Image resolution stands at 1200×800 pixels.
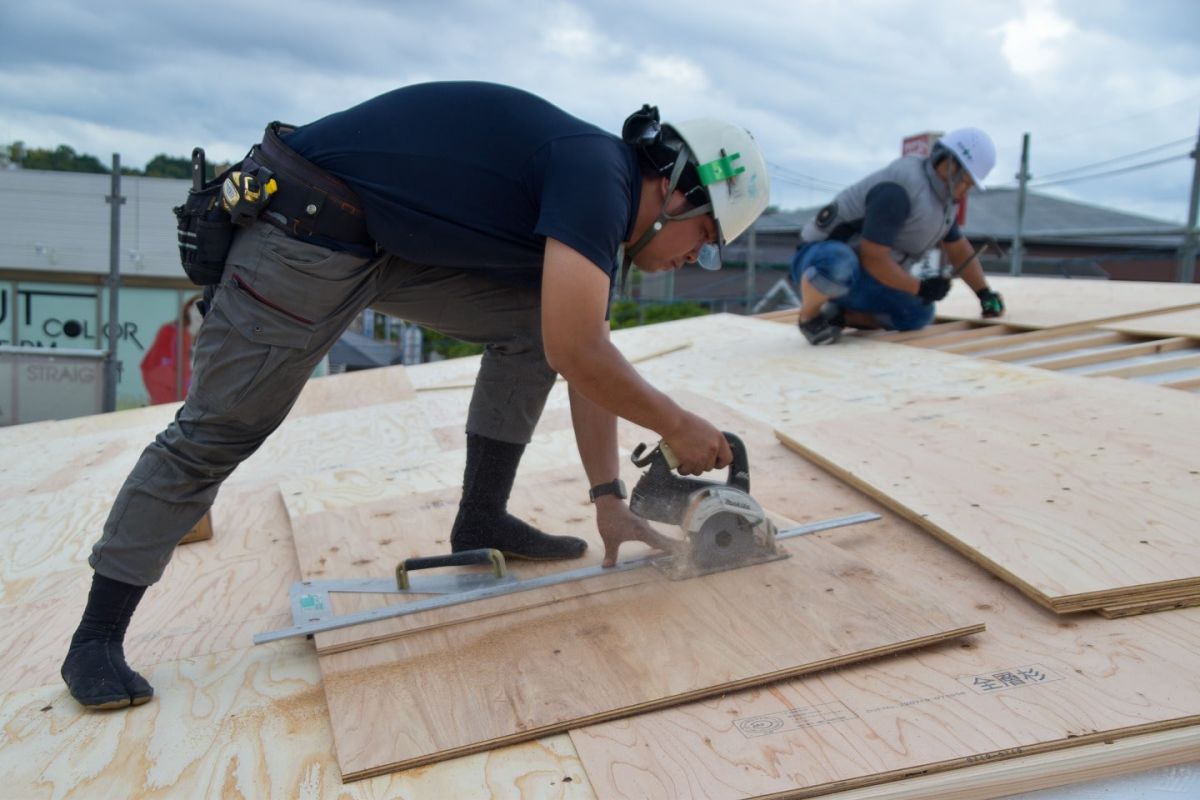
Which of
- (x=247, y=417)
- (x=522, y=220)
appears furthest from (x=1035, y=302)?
(x=247, y=417)

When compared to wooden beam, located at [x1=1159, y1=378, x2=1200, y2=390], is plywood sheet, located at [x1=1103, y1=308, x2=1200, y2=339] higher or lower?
higher

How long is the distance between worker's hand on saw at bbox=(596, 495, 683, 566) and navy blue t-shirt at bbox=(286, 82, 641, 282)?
26.6 inches

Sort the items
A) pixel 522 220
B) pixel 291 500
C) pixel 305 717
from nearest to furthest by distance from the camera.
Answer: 1. pixel 305 717
2. pixel 522 220
3. pixel 291 500

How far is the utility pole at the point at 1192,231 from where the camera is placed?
8773 mm

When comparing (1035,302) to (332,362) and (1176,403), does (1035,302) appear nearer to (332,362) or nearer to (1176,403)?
(1176,403)

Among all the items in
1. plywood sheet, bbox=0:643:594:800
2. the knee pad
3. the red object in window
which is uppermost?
the knee pad

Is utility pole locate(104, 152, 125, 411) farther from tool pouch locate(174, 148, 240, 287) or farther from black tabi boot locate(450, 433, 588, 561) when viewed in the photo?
tool pouch locate(174, 148, 240, 287)

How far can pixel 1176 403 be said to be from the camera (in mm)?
3377

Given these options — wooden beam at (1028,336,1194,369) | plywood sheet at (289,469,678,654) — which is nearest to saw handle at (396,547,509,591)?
plywood sheet at (289,469,678,654)

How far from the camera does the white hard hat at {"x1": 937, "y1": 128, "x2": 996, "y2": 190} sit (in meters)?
4.88

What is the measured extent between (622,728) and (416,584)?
2.79 feet

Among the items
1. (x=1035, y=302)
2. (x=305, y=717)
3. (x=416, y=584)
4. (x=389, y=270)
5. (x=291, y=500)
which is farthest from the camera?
(x=1035, y=302)

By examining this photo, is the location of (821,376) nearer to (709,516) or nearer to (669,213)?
(709,516)

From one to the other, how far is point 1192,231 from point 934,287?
17.7 ft
